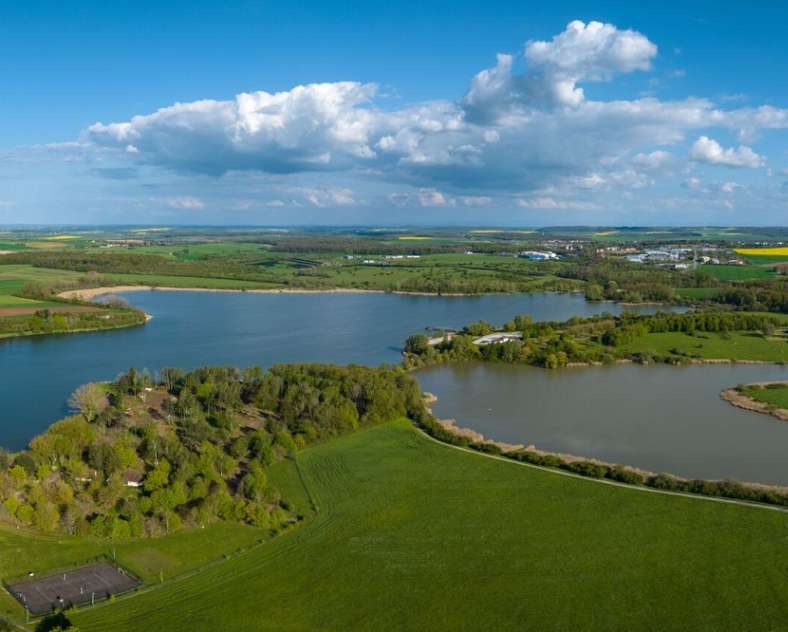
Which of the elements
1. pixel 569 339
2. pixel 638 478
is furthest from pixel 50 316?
pixel 638 478

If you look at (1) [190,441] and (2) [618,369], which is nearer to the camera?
(1) [190,441]

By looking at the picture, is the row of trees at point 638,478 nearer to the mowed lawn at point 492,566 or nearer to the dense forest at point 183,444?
the mowed lawn at point 492,566

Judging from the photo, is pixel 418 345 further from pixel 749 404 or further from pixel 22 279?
pixel 22 279

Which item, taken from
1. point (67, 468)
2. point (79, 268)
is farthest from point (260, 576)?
point (79, 268)

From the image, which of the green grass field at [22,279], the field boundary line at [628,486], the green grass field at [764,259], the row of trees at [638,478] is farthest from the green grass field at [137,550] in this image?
the green grass field at [764,259]

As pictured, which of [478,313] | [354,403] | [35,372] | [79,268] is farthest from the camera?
[79,268]

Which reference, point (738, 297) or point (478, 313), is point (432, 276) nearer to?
point (478, 313)

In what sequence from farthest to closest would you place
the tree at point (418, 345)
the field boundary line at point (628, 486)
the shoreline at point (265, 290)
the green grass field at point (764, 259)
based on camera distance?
the green grass field at point (764, 259) → the shoreline at point (265, 290) → the tree at point (418, 345) → the field boundary line at point (628, 486)
